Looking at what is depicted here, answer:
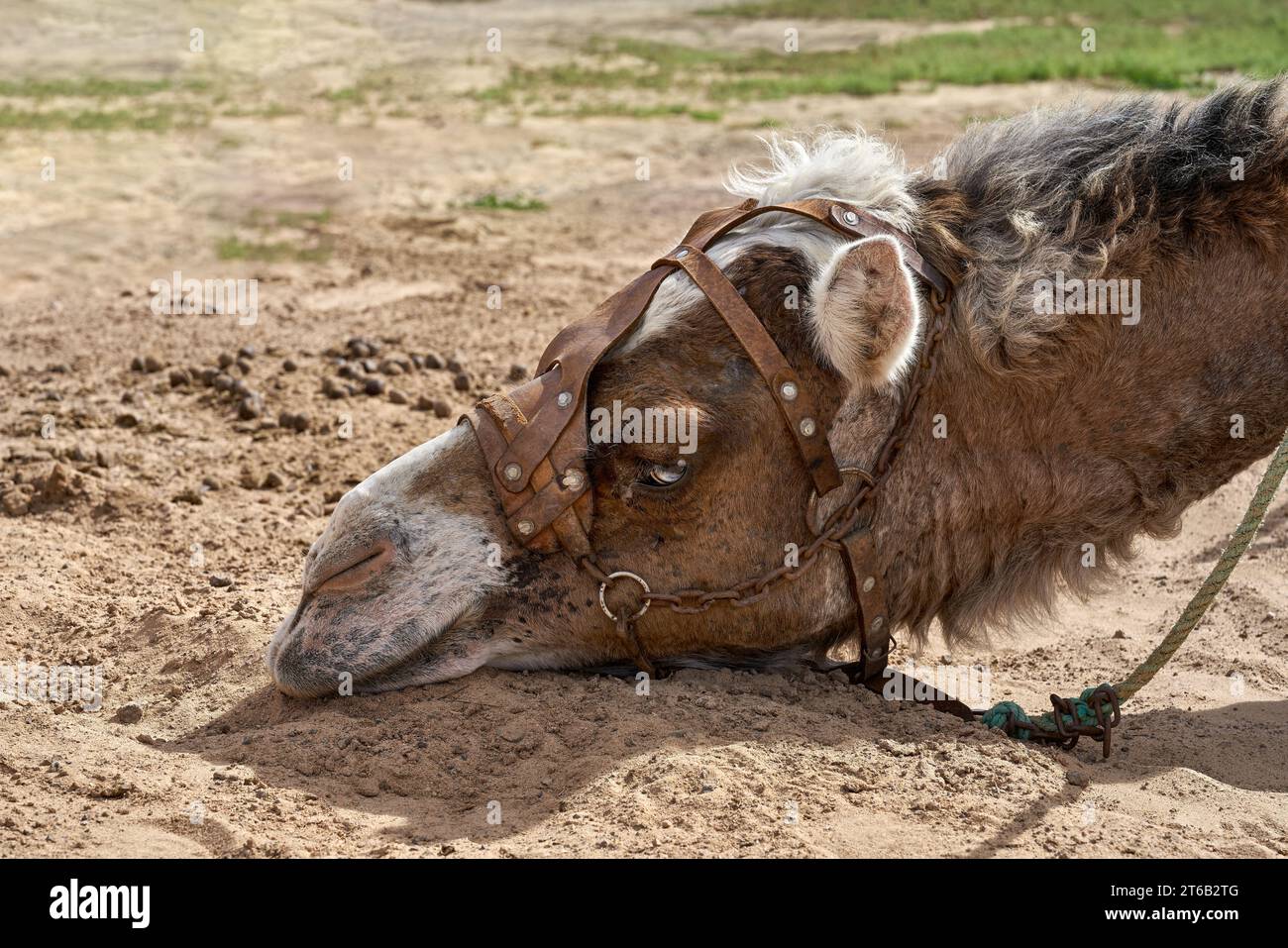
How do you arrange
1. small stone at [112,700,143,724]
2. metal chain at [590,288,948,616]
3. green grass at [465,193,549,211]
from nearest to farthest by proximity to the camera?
1. metal chain at [590,288,948,616]
2. small stone at [112,700,143,724]
3. green grass at [465,193,549,211]

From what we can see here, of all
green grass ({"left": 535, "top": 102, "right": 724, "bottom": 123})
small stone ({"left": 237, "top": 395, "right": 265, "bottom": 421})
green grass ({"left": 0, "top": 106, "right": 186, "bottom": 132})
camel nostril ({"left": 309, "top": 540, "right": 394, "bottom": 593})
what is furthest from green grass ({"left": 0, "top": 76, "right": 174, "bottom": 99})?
camel nostril ({"left": 309, "top": 540, "right": 394, "bottom": 593})

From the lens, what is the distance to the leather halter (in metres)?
4.12

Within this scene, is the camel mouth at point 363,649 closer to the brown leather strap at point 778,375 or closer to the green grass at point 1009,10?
the brown leather strap at point 778,375

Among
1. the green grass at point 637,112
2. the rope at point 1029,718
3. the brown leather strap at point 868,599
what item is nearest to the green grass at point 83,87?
the green grass at point 637,112

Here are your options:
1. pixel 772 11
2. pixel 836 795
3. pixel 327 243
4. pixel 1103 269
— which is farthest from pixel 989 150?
pixel 772 11

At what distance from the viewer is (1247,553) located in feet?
20.9

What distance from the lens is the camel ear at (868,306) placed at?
3.87 metres

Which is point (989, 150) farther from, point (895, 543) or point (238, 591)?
point (238, 591)

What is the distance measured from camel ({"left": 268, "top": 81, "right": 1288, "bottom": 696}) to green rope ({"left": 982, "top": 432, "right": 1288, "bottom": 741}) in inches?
12.1

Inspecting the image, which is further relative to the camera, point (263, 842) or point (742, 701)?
point (742, 701)

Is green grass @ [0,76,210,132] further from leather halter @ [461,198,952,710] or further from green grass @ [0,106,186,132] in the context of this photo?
leather halter @ [461,198,952,710]
